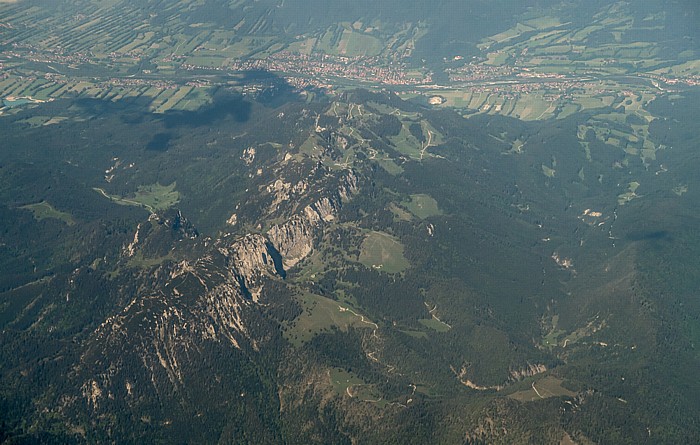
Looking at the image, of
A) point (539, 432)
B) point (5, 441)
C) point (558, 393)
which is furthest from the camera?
point (558, 393)

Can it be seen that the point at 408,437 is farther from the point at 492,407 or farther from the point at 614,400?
the point at 614,400

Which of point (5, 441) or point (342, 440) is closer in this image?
point (5, 441)

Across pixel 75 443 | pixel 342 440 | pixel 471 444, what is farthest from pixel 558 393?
pixel 75 443

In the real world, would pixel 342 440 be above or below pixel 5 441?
below

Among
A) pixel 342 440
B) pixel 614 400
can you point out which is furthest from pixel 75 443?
pixel 614 400

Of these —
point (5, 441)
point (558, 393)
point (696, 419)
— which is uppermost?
point (5, 441)

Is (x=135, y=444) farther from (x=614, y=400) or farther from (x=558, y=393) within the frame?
(x=614, y=400)

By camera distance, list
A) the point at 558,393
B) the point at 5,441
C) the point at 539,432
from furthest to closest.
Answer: the point at 558,393 → the point at 539,432 → the point at 5,441
